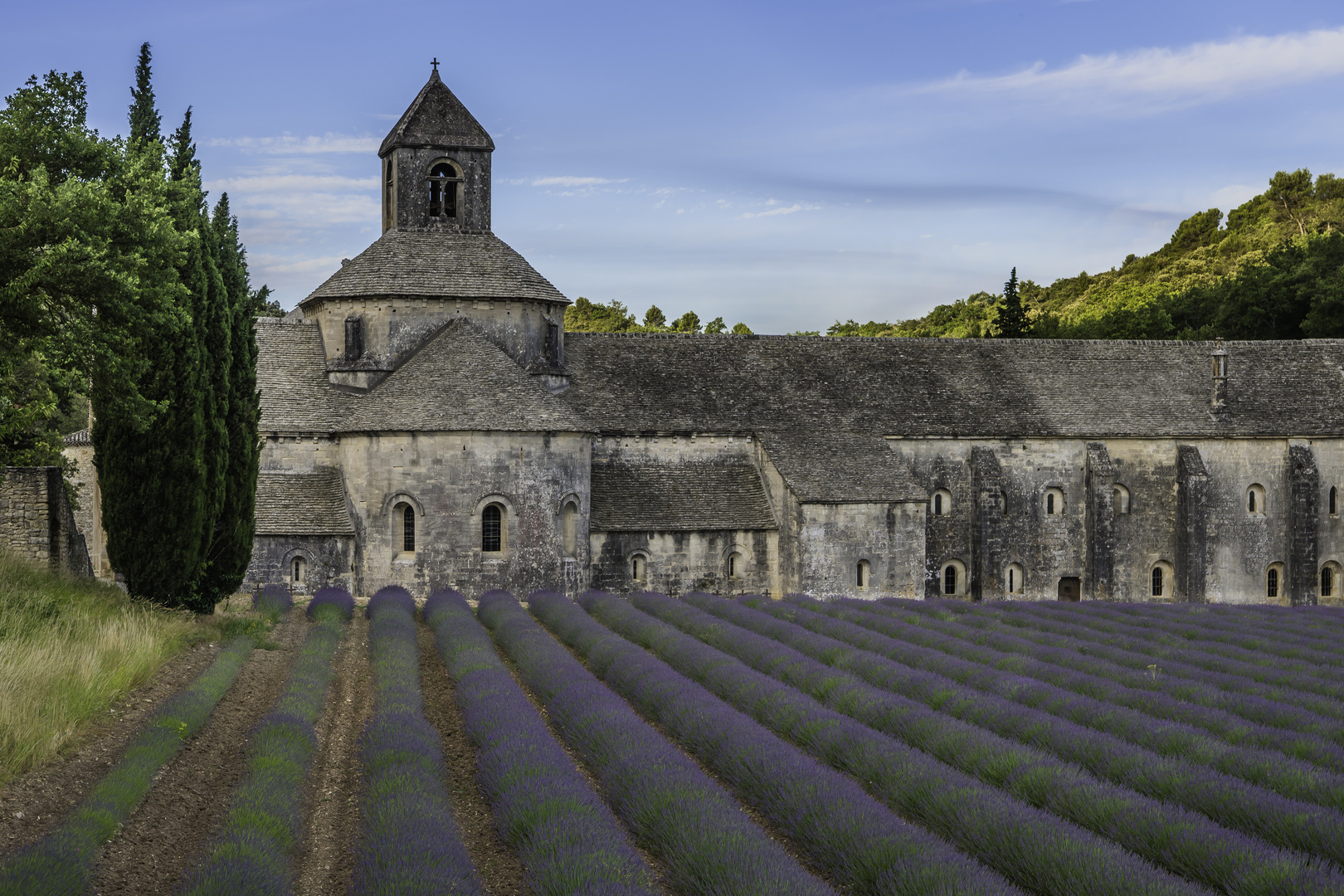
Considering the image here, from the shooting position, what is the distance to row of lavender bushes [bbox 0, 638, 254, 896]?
792cm

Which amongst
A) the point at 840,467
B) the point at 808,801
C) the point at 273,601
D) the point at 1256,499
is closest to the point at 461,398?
the point at 273,601

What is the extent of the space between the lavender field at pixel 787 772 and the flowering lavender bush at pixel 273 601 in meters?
3.52

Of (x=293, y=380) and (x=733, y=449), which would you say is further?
(x=733, y=449)

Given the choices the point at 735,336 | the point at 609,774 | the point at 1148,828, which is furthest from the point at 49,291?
the point at 735,336

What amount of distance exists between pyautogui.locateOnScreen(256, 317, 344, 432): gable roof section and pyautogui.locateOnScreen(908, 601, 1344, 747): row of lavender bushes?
19.0 meters

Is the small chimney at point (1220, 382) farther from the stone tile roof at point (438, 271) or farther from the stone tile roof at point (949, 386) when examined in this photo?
the stone tile roof at point (438, 271)

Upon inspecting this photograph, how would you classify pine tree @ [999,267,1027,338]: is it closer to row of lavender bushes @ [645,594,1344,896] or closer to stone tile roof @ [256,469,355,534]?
stone tile roof @ [256,469,355,534]

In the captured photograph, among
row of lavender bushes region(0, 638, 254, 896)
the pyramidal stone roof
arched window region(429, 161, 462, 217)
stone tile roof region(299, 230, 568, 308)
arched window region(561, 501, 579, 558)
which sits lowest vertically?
row of lavender bushes region(0, 638, 254, 896)

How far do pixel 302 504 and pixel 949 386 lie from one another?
21.3 metres

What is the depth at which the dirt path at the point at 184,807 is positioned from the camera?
8984 millimetres

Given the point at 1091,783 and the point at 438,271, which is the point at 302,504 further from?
the point at 1091,783

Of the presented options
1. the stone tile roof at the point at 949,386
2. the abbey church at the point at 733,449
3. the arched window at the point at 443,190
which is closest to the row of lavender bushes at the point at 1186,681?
the abbey church at the point at 733,449

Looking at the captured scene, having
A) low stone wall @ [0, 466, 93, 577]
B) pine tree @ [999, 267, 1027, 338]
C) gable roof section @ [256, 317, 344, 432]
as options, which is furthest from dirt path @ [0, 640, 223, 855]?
pine tree @ [999, 267, 1027, 338]

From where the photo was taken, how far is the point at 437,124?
117ft
